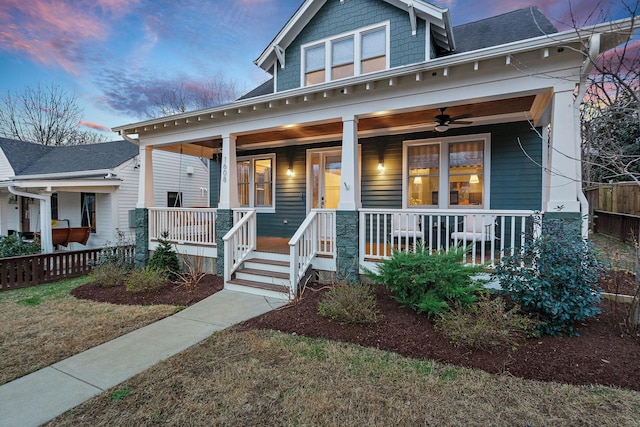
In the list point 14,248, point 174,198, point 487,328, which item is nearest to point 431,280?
point 487,328

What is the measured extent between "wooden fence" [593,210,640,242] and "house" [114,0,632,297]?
20.0 ft

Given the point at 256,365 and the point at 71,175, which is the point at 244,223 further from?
the point at 71,175

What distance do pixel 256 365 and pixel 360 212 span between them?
3.06m

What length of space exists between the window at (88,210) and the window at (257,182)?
23.5 feet

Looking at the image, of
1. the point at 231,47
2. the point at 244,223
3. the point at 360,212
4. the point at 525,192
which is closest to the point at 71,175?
the point at 231,47

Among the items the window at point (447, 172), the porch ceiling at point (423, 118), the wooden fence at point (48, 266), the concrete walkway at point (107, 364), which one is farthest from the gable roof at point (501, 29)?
the wooden fence at point (48, 266)

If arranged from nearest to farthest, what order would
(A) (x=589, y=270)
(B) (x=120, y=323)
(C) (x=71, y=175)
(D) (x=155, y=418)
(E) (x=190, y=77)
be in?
1. (D) (x=155, y=418)
2. (A) (x=589, y=270)
3. (B) (x=120, y=323)
4. (C) (x=71, y=175)
5. (E) (x=190, y=77)

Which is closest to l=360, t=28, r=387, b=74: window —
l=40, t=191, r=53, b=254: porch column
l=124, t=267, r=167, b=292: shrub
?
l=124, t=267, r=167, b=292: shrub

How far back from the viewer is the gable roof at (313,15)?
19.9 feet

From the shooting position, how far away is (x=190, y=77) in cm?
1992

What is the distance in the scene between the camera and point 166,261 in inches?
269

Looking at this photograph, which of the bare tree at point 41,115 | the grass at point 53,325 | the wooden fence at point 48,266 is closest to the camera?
the grass at point 53,325

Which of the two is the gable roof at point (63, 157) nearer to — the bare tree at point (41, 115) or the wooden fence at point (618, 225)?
the bare tree at point (41, 115)

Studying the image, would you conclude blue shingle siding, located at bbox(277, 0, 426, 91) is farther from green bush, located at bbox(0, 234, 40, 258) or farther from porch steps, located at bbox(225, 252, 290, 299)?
green bush, located at bbox(0, 234, 40, 258)
